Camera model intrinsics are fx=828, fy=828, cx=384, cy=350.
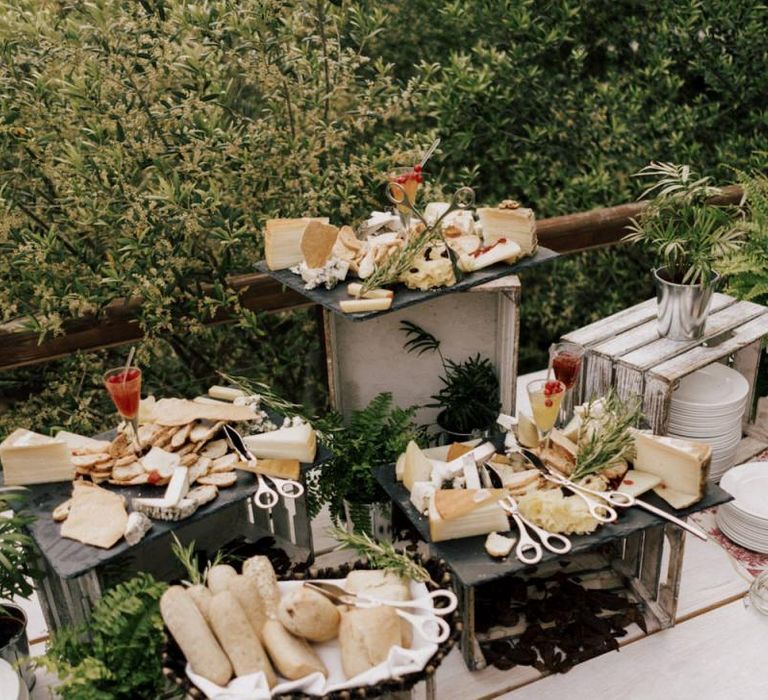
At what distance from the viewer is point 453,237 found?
7.32 feet

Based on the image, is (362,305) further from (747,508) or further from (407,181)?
(747,508)

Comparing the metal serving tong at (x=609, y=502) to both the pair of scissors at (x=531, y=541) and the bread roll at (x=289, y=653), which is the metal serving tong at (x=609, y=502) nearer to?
the pair of scissors at (x=531, y=541)

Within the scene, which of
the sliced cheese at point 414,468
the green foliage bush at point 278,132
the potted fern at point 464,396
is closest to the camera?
the sliced cheese at point 414,468

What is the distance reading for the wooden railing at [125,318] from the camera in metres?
2.65

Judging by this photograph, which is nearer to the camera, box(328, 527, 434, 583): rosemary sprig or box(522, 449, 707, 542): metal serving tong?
box(328, 527, 434, 583): rosemary sprig

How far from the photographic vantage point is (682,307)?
2.49 meters

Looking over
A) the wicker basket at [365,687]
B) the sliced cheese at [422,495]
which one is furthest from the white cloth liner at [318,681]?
the sliced cheese at [422,495]

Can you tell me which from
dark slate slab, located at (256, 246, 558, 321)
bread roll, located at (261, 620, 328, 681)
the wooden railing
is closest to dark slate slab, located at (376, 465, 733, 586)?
bread roll, located at (261, 620, 328, 681)

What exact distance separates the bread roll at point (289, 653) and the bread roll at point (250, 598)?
0.8 inches

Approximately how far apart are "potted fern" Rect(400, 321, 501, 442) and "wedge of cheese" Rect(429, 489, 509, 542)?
Result: 0.76 metres

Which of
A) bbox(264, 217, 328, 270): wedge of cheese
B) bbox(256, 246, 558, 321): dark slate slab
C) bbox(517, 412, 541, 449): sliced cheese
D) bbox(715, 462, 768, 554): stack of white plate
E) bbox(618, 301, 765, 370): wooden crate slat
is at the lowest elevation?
bbox(715, 462, 768, 554): stack of white plate

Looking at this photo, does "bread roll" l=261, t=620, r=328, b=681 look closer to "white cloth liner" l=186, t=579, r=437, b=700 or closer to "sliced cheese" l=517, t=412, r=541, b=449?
"white cloth liner" l=186, t=579, r=437, b=700

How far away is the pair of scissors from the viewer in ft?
5.82

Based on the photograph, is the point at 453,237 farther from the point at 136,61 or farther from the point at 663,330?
the point at 136,61
